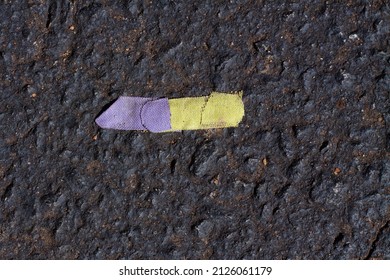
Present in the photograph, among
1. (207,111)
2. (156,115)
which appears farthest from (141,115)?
(207,111)

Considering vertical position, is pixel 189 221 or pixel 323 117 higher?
pixel 323 117

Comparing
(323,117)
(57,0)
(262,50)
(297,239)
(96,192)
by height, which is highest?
(57,0)

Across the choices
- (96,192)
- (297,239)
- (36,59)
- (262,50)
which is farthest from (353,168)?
(36,59)

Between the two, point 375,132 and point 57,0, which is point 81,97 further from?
point 375,132
